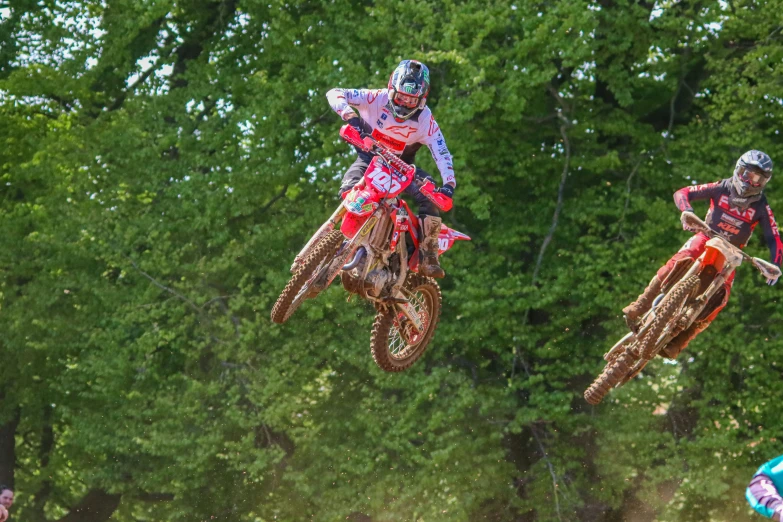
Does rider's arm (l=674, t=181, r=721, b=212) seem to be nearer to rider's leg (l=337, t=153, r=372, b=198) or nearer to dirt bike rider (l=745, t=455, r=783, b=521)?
rider's leg (l=337, t=153, r=372, b=198)

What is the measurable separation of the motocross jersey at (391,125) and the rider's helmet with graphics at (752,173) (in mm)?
2535

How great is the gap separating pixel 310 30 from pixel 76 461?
9.12m

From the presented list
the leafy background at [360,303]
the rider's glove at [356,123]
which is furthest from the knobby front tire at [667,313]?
the leafy background at [360,303]

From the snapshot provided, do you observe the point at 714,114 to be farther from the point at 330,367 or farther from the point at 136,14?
the point at 136,14

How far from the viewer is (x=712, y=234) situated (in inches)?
503

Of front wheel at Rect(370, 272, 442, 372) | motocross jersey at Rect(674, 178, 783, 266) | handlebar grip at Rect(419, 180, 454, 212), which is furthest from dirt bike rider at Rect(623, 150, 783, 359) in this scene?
handlebar grip at Rect(419, 180, 454, 212)

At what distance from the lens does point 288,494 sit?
2430cm

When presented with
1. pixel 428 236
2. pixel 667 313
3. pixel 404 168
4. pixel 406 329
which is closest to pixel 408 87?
pixel 404 168

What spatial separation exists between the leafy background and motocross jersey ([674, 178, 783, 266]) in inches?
336

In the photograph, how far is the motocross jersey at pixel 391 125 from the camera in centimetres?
1196

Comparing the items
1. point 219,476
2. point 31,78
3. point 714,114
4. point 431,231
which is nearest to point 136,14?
point 31,78

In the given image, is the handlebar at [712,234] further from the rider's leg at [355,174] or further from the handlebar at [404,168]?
the rider's leg at [355,174]

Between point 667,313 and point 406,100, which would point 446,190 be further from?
point 667,313

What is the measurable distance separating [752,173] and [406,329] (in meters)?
3.30
